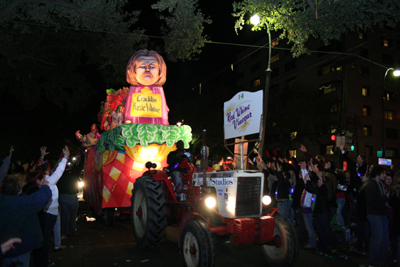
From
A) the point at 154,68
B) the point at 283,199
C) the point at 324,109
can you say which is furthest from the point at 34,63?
the point at 324,109

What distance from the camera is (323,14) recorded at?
370 inches

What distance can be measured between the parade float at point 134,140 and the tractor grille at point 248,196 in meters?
4.35

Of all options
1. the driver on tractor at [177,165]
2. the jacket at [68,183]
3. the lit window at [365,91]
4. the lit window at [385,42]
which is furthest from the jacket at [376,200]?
the lit window at [385,42]

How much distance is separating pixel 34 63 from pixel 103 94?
1021 centimetres

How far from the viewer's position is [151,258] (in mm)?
5863

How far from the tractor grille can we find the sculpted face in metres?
6.23

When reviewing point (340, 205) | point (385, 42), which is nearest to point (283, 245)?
point (340, 205)

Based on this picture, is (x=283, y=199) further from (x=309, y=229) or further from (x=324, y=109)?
(x=324, y=109)

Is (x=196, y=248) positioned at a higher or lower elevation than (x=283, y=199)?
lower

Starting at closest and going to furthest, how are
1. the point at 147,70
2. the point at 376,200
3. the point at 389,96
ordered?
the point at 376,200, the point at 147,70, the point at 389,96

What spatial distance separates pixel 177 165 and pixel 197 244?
2.48 m

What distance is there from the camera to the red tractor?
469 centimetres

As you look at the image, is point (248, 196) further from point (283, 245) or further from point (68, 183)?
point (68, 183)

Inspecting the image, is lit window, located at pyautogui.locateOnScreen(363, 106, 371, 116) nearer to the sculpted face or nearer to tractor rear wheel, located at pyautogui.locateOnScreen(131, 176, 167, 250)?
the sculpted face
